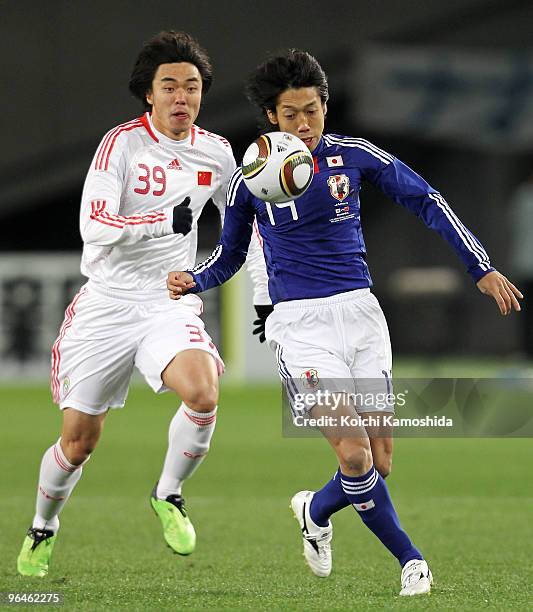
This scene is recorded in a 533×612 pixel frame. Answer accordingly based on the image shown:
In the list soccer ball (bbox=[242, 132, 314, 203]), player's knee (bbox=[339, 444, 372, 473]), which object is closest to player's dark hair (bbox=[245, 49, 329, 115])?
soccer ball (bbox=[242, 132, 314, 203])

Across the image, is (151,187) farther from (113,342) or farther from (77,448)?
(77,448)

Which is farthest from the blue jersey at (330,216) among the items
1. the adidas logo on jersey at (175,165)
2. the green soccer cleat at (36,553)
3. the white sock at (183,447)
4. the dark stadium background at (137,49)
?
the dark stadium background at (137,49)

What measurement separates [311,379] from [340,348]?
7.0 inches

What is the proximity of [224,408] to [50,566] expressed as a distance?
25.9ft

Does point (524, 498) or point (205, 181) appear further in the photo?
point (524, 498)

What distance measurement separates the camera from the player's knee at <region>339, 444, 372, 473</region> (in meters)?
5.12

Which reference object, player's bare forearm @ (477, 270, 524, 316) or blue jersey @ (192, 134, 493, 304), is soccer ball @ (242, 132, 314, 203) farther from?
player's bare forearm @ (477, 270, 524, 316)

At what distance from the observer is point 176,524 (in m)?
5.91

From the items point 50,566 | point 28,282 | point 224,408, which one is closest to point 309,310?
point 50,566

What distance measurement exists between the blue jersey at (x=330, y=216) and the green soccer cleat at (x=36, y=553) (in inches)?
54.1

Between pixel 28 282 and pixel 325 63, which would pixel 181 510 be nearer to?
pixel 28 282

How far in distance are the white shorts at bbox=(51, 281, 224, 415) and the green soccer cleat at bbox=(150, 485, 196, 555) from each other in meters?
0.49

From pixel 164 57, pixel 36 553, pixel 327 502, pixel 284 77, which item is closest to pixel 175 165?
pixel 164 57

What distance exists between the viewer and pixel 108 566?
19.4 feet
